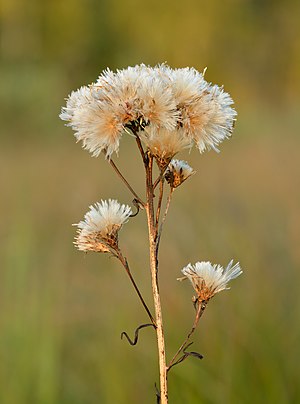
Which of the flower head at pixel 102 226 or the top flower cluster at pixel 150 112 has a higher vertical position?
the top flower cluster at pixel 150 112

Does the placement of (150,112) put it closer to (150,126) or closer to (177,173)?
(150,126)

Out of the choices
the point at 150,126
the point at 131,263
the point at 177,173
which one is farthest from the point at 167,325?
the point at 150,126

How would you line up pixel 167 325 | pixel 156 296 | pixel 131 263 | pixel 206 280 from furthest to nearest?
pixel 131 263 → pixel 167 325 → pixel 206 280 → pixel 156 296

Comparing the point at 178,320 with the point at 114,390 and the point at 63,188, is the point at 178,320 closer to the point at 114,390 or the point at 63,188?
the point at 114,390

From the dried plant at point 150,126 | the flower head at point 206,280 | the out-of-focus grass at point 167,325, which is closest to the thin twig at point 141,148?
the dried plant at point 150,126

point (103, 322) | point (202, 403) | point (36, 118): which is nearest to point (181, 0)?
point (36, 118)

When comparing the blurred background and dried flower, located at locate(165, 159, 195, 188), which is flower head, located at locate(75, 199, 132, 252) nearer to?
dried flower, located at locate(165, 159, 195, 188)

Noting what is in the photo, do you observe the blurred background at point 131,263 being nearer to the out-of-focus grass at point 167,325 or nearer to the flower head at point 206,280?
the out-of-focus grass at point 167,325
